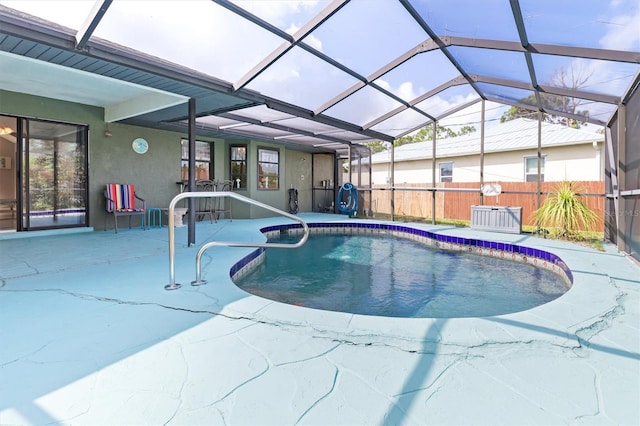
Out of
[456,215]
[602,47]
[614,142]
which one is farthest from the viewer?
[456,215]

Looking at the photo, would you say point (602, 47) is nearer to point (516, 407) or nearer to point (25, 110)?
point (516, 407)

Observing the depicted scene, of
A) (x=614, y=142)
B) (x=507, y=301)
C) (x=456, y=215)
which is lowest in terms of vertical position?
(x=507, y=301)

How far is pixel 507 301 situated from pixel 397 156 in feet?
39.8

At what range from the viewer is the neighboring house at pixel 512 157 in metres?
10.0

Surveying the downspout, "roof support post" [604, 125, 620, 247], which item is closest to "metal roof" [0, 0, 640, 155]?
"roof support post" [604, 125, 620, 247]

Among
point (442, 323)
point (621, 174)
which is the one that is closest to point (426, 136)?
point (621, 174)

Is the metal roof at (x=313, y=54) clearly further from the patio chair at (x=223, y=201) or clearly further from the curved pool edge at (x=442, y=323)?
the curved pool edge at (x=442, y=323)

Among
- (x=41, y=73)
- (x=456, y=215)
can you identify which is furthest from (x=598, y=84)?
(x=41, y=73)

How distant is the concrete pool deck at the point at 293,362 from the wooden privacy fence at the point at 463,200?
6924 mm

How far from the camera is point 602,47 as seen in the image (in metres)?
4.18

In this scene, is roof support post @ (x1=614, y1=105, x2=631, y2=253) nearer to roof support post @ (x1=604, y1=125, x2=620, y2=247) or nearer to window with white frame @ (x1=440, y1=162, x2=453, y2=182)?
roof support post @ (x1=604, y1=125, x2=620, y2=247)

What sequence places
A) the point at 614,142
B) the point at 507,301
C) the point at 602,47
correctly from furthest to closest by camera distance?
the point at 614,142
the point at 602,47
the point at 507,301

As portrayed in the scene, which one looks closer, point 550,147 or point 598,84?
point 598,84

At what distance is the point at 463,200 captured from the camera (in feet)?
38.1
